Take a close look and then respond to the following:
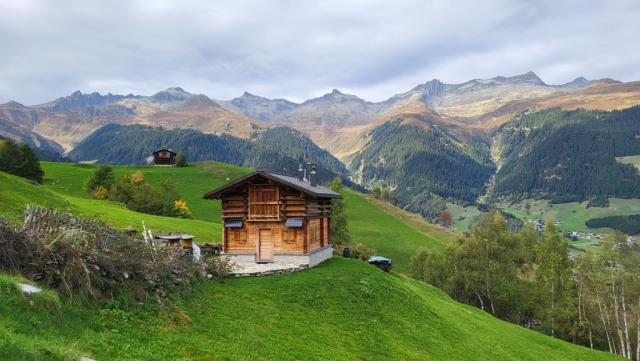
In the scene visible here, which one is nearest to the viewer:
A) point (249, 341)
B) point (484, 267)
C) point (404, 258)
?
point (249, 341)

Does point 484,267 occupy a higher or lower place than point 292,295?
lower

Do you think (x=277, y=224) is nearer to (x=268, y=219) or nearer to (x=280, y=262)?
(x=268, y=219)

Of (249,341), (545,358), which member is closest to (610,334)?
(545,358)

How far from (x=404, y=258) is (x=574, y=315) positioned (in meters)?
38.6

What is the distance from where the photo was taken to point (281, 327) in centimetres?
2355

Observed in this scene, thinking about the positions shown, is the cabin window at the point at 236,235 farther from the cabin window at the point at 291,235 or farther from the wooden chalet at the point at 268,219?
the cabin window at the point at 291,235

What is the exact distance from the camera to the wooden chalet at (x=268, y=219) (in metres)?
39.3

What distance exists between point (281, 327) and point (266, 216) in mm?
17088

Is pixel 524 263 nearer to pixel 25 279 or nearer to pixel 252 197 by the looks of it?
pixel 252 197

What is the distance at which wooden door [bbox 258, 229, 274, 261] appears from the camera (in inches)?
1565

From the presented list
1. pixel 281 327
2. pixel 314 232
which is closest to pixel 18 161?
pixel 314 232

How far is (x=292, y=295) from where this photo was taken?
1167 inches

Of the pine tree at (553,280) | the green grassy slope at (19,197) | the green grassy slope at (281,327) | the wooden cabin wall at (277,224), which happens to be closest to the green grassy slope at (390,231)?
the pine tree at (553,280)

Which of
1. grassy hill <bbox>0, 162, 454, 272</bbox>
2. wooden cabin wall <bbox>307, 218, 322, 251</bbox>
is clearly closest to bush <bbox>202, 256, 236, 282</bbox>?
wooden cabin wall <bbox>307, 218, 322, 251</bbox>
